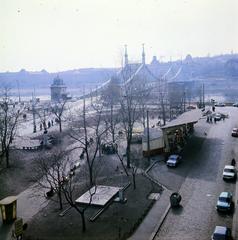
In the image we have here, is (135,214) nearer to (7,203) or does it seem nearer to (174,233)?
(174,233)

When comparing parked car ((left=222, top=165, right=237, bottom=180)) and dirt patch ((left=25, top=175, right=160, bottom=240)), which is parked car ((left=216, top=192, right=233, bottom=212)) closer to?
dirt patch ((left=25, top=175, right=160, bottom=240))

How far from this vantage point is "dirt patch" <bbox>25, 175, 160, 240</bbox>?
59.7 ft

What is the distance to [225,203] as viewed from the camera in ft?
66.4

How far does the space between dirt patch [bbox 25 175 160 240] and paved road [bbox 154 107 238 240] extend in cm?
165

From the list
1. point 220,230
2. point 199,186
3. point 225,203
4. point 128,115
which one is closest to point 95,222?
point 220,230

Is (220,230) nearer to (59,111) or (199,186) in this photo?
(199,186)

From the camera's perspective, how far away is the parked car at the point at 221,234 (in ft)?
54.0

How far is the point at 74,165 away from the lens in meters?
30.3

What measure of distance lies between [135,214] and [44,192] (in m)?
7.16

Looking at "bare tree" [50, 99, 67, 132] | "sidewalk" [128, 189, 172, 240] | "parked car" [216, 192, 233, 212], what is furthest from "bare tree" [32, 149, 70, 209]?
"bare tree" [50, 99, 67, 132]

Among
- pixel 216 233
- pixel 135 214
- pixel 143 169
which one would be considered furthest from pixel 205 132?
pixel 216 233

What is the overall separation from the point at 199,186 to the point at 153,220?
5.98 meters

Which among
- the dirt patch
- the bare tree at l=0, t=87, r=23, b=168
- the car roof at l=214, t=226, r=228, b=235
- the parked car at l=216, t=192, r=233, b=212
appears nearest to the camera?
the car roof at l=214, t=226, r=228, b=235

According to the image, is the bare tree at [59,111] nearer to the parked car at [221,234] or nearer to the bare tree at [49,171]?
the bare tree at [49,171]
